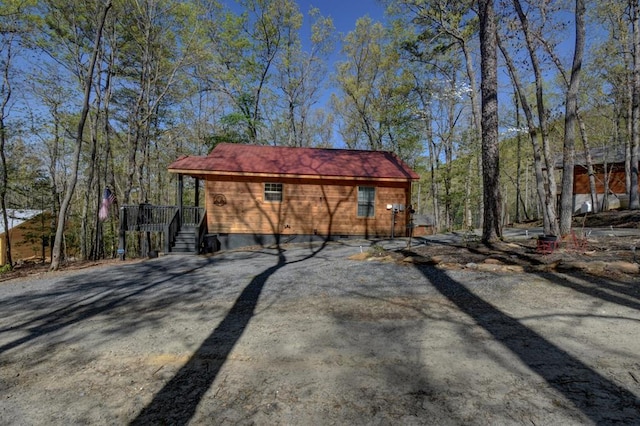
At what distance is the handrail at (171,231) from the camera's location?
10.6 meters

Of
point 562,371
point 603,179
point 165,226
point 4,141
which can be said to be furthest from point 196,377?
point 603,179

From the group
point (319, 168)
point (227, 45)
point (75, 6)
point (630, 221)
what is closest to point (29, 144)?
point (75, 6)

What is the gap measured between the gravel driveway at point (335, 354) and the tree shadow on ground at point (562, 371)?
0.01 m

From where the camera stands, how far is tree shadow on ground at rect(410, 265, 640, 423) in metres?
2.07

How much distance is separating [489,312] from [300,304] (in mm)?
2548

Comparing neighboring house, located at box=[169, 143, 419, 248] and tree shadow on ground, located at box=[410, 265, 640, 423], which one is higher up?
neighboring house, located at box=[169, 143, 419, 248]

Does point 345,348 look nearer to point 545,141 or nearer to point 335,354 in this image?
point 335,354

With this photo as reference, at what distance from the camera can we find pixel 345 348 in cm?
313

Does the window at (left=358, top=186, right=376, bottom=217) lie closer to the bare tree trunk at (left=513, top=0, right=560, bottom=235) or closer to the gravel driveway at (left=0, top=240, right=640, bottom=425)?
the bare tree trunk at (left=513, top=0, right=560, bottom=235)

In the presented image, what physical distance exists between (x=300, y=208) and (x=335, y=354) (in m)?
9.68

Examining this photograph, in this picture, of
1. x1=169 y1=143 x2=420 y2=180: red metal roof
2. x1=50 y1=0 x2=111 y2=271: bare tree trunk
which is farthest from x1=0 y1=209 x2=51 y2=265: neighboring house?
x1=169 y1=143 x2=420 y2=180: red metal roof

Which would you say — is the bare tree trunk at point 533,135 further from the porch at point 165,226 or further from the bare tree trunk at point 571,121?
the porch at point 165,226

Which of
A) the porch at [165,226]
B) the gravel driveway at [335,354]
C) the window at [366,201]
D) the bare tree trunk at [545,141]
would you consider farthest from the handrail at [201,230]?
the bare tree trunk at [545,141]

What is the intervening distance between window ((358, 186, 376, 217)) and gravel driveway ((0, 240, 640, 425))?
717cm
